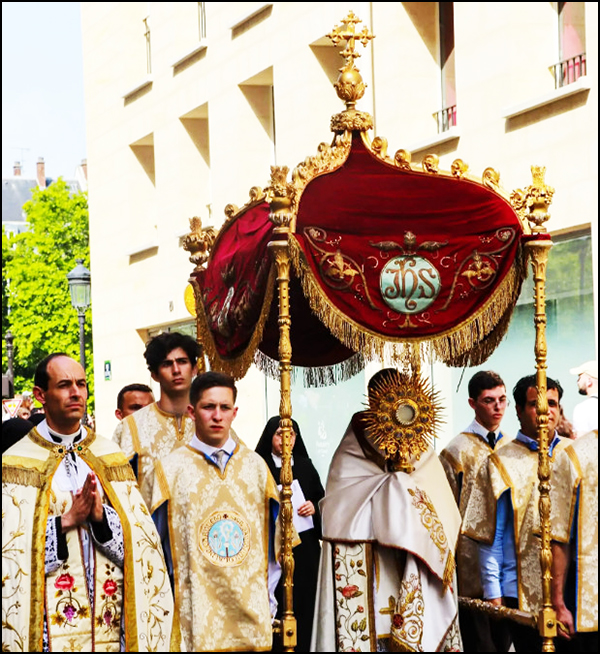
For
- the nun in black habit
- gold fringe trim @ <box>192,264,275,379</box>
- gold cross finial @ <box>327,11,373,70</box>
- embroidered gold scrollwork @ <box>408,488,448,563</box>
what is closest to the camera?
embroidered gold scrollwork @ <box>408,488,448,563</box>

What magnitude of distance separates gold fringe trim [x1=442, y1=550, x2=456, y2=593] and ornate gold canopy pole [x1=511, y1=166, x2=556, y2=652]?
49 cm

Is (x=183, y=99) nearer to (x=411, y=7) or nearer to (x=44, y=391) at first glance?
(x=411, y=7)

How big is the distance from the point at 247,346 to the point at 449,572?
6.14 feet

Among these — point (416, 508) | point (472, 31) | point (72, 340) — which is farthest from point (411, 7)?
point (72, 340)

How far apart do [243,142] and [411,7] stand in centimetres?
455

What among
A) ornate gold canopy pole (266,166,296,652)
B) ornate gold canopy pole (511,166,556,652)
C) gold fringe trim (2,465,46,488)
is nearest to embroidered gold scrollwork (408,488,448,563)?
ornate gold canopy pole (511,166,556,652)

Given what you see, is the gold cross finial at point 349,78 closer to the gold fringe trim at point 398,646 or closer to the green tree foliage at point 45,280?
the gold fringe trim at point 398,646

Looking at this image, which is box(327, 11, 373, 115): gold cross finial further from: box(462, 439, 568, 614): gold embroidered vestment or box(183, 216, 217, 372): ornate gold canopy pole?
box(462, 439, 568, 614): gold embroidered vestment

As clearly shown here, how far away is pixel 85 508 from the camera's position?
19.8 feet

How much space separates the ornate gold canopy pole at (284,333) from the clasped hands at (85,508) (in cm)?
185

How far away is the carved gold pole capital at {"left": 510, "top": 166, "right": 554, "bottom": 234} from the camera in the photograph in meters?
8.35

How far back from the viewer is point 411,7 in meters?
16.2

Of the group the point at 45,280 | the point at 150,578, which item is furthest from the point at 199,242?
the point at 45,280

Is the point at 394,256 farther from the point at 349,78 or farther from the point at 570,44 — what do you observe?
the point at 570,44
